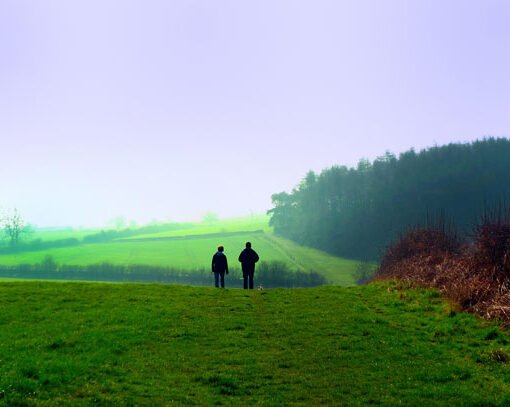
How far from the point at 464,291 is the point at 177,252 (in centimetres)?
15455

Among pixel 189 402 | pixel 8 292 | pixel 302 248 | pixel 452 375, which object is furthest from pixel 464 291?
pixel 302 248

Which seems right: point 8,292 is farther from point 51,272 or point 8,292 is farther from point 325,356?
point 51,272

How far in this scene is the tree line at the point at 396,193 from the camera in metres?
170

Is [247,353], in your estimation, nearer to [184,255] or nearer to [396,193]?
[184,255]

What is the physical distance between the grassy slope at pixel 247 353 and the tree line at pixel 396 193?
142m

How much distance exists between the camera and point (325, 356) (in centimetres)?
1692

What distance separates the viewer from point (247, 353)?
17.4 metres

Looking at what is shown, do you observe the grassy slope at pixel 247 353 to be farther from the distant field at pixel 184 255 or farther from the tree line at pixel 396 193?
the tree line at pixel 396 193

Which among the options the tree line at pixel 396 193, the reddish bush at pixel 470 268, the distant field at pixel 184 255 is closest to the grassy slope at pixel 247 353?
the reddish bush at pixel 470 268

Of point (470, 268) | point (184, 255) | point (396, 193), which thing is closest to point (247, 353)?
point (470, 268)

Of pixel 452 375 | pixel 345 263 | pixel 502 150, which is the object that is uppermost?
pixel 502 150

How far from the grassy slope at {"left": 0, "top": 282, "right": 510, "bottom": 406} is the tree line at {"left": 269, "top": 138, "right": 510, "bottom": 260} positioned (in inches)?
5610

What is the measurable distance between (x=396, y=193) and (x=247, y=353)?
569 feet

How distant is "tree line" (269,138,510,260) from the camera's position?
170 meters
